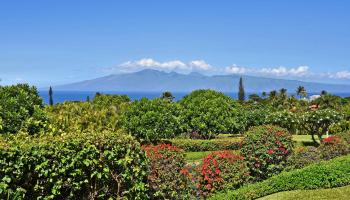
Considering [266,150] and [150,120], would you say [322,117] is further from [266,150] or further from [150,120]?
[266,150]

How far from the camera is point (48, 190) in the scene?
1016 centimetres

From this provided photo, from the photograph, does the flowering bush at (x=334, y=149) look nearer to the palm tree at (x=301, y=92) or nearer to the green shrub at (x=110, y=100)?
the green shrub at (x=110, y=100)

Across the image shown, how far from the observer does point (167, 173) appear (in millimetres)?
12883

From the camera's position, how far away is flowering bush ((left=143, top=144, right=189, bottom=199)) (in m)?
12.6

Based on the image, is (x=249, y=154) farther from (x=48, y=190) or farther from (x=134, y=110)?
(x=134, y=110)

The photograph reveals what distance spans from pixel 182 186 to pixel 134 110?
67.6 feet

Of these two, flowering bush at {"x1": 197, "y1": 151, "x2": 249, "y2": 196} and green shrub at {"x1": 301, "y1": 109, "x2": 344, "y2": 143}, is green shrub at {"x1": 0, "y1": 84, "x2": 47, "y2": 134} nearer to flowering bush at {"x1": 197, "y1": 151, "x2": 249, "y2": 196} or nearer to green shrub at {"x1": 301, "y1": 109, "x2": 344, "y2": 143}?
flowering bush at {"x1": 197, "y1": 151, "x2": 249, "y2": 196}

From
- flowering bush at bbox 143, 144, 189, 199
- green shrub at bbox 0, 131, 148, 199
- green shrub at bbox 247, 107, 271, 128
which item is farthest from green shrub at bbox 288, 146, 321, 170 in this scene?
green shrub at bbox 247, 107, 271, 128

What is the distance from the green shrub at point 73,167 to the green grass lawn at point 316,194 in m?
6.34

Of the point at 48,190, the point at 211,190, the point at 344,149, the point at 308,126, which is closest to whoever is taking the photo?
the point at 48,190

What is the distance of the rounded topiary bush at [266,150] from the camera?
1896 centimetres

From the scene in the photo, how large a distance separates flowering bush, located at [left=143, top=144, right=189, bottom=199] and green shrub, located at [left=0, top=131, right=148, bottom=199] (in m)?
1.06

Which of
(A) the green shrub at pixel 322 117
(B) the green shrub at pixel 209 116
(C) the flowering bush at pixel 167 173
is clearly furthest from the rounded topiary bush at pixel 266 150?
(B) the green shrub at pixel 209 116

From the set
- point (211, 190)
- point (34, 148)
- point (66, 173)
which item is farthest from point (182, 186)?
point (34, 148)
